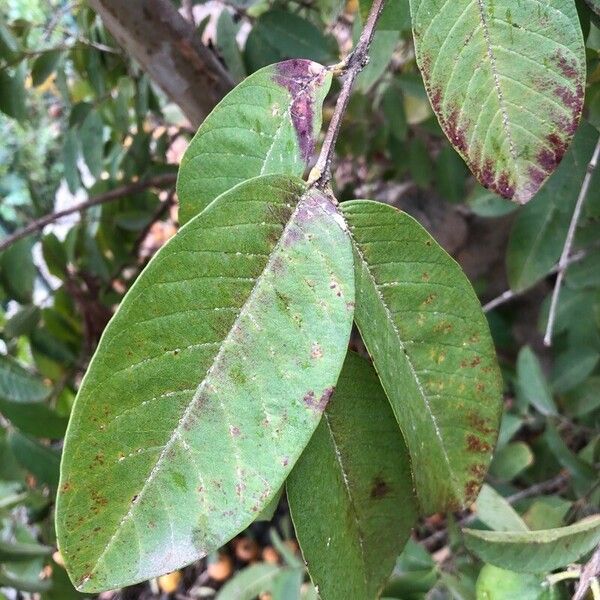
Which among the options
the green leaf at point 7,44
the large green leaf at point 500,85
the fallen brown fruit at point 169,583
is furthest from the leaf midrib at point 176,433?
the fallen brown fruit at point 169,583

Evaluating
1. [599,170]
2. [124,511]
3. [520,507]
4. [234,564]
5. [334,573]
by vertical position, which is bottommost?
[234,564]

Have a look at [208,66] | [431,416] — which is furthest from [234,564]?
[431,416]

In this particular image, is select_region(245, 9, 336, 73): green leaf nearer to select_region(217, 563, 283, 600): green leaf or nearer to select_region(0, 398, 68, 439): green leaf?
select_region(0, 398, 68, 439): green leaf

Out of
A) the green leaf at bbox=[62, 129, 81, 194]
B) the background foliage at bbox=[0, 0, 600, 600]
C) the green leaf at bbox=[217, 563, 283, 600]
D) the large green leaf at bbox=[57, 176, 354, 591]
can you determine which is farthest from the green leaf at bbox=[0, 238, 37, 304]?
the large green leaf at bbox=[57, 176, 354, 591]

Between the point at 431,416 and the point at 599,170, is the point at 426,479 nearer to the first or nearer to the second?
the point at 431,416

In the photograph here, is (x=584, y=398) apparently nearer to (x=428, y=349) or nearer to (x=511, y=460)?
(x=511, y=460)

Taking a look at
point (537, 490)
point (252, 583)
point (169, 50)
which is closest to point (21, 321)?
point (169, 50)
